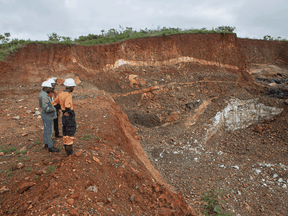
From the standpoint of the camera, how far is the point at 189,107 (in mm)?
10297

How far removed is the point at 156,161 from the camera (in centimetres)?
676

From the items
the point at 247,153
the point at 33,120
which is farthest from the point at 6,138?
the point at 247,153

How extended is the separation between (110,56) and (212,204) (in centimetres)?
917

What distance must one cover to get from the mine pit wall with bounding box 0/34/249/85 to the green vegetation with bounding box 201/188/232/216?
761 cm

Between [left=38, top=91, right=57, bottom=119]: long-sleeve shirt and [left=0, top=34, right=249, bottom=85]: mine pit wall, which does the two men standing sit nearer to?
[left=38, top=91, right=57, bottom=119]: long-sleeve shirt

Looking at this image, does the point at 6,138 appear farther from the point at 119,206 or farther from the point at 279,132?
the point at 279,132

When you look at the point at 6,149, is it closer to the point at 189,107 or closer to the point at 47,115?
the point at 47,115

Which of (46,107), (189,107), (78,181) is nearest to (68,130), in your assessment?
(46,107)

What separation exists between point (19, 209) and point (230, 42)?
55.6ft

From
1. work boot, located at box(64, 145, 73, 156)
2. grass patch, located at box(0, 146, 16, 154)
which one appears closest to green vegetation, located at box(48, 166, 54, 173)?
work boot, located at box(64, 145, 73, 156)

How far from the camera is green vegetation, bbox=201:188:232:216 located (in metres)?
4.46

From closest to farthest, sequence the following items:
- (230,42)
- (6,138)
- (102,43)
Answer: (6,138), (102,43), (230,42)

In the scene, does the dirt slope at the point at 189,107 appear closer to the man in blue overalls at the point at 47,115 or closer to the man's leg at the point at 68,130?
the man's leg at the point at 68,130

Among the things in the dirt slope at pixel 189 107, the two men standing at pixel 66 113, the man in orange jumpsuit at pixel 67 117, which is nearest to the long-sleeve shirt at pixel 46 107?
the two men standing at pixel 66 113
